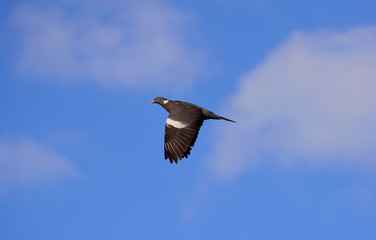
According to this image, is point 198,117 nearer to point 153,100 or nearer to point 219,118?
point 219,118

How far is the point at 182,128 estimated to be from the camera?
14234 millimetres

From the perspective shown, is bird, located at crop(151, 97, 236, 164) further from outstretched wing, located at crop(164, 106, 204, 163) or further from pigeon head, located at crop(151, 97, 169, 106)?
pigeon head, located at crop(151, 97, 169, 106)

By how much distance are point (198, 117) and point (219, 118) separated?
0.75m

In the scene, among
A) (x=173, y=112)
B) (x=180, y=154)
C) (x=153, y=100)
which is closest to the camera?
(x=180, y=154)

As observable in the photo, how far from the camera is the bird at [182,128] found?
14.0 meters

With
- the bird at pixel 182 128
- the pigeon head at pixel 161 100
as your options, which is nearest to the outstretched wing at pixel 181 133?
the bird at pixel 182 128

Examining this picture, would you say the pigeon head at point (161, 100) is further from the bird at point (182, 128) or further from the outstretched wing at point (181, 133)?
the outstretched wing at point (181, 133)

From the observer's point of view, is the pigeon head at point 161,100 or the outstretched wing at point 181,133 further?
the pigeon head at point 161,100

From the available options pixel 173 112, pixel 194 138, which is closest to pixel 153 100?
pixel 173 112

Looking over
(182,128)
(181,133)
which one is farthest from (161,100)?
(181,133)

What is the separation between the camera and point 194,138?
14.1m

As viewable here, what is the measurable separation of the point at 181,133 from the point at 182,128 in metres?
0.16

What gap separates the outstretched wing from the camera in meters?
14.0

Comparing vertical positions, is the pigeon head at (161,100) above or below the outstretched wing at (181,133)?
above
